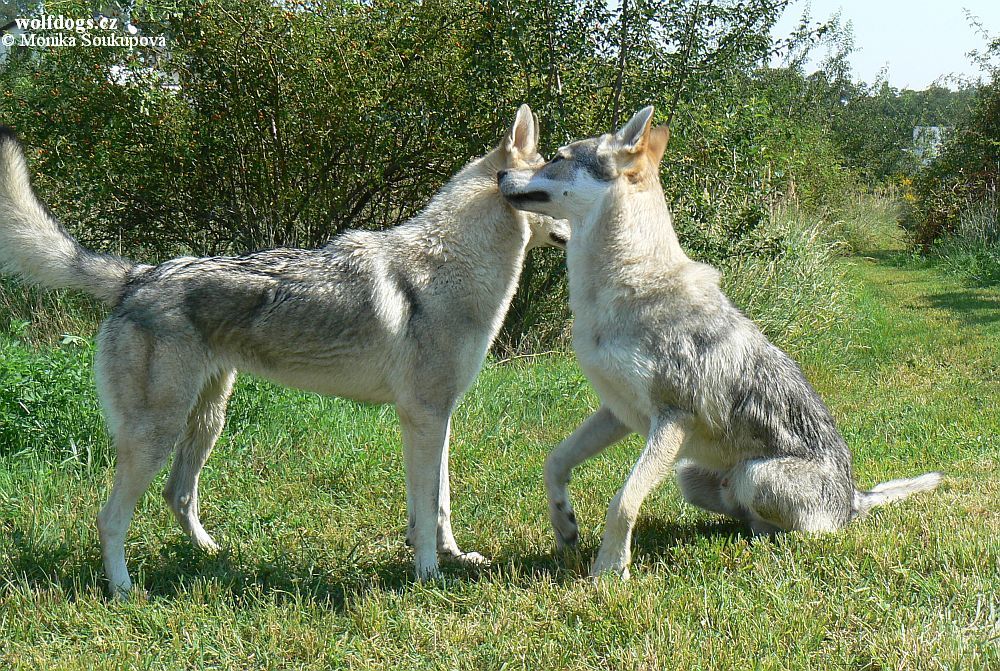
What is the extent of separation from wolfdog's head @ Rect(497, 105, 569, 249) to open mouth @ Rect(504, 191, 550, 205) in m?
0.23

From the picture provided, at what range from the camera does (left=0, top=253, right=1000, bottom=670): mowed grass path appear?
313 centimetres

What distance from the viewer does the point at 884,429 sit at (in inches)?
245

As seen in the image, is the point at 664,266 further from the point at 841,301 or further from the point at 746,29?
the point at 841,301

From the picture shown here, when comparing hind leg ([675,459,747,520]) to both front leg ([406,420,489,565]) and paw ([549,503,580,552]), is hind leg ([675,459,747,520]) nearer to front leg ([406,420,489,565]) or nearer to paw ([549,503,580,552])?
paw ([549,503,580,552])

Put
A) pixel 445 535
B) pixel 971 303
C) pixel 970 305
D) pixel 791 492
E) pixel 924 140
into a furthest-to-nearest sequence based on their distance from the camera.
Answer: pixel 924 140
pixel 971 303
pixel 970 305
pixel 445 535
pixel 791 492

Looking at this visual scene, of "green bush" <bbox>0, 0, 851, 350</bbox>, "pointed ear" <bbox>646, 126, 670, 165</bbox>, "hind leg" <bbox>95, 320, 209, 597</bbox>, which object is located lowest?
"hind leg" <bbox>95, 320, 209, 597</bbox>

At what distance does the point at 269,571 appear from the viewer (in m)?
3.99

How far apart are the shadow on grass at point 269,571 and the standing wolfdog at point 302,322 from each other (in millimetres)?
155

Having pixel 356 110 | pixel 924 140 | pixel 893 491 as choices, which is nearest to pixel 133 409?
pixel 893 491

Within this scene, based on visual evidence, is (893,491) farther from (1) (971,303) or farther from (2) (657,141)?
(1) (971,303)

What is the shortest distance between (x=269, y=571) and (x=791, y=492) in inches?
98.0

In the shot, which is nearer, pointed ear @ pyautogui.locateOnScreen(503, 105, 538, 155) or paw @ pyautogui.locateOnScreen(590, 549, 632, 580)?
paw @ pyautogui.locateOnScreen(590, 549, 632, 580)

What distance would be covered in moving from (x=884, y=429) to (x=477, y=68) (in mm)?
5057

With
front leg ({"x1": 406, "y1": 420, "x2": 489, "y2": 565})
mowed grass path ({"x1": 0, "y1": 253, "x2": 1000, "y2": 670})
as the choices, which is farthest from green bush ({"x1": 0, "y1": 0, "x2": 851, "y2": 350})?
front leg ({"x1": 406, "y1": 420, "x2": 489, "y2": 565})
